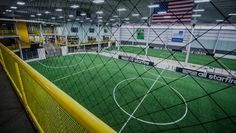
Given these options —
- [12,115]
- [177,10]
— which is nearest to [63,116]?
[12,115]

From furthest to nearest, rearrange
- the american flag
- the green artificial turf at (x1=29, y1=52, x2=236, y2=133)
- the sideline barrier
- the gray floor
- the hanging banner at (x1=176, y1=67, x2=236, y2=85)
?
the american flag, the green artificial turf at (x1=29, y1=52, x2=236, y2=133), the hanging banner at (x1=176, y1=67, x2=236, y2=85), the gray floor, the sideline barrier

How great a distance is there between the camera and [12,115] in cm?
221

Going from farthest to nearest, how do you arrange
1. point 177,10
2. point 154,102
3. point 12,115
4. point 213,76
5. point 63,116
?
point 177,10 < point 154,102 < point 213,76 < point 12,115 < point 63,116

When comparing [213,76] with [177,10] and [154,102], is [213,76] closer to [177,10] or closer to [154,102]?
[154,102]

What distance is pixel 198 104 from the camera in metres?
5.72

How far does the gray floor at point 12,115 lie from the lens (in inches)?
75.2

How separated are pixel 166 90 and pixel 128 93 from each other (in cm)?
221

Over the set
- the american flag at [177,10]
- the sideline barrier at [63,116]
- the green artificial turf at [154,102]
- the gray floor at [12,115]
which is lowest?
the green artificial turf at [154,102]

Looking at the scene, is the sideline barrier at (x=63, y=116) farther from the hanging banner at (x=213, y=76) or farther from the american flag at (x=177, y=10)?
the american flag at (x=177, y=10)

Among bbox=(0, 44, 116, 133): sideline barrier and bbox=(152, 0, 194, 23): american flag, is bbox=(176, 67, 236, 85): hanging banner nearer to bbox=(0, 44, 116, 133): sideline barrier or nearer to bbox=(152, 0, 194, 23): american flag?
bbox=(152, 0, 194, 23): american flag

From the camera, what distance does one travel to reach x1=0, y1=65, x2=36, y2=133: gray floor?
191cm

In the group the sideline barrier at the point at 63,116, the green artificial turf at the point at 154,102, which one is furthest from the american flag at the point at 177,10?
the sideline barrier at the point at 63,116

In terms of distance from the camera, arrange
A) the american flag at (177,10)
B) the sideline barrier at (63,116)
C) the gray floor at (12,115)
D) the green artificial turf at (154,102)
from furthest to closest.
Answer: the american flag at (177,10), the green artificial turf at (154,102), the gray floor at (12,115), the sideline barrier at (63,116)

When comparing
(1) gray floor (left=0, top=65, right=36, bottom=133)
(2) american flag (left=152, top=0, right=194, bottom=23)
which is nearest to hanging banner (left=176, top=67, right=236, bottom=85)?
(2) american flag (left=152, top=0, right=194, bottom=23)
